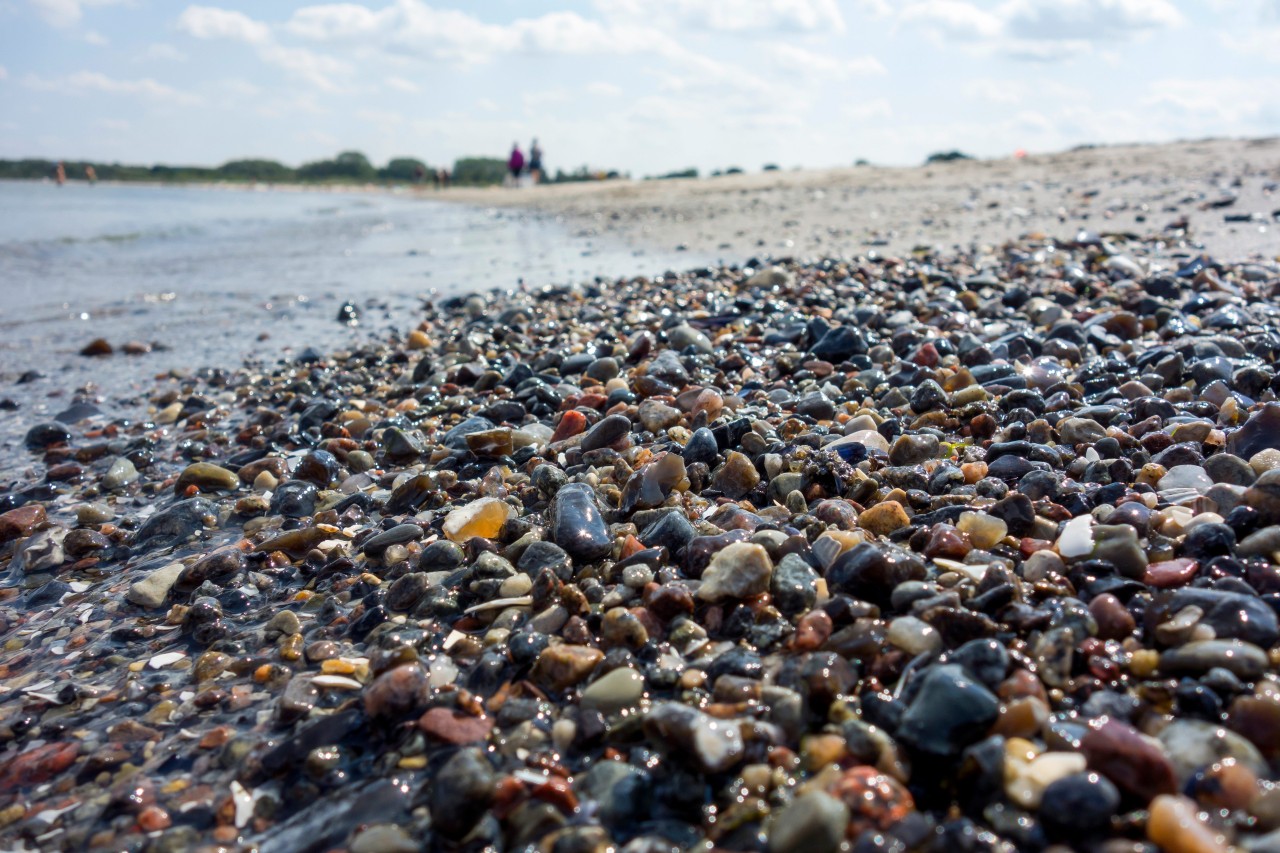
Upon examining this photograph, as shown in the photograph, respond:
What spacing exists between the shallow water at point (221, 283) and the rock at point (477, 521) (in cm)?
331

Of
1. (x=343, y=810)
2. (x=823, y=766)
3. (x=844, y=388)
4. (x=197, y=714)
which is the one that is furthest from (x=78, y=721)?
(x=844, y=388)

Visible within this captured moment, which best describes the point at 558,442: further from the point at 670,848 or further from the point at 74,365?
the point at 74,365

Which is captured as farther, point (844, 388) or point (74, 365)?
point (74, 365)

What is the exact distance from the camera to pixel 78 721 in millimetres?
2033

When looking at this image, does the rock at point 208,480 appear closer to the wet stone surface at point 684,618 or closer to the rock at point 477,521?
the wet stone surface at point 684,618

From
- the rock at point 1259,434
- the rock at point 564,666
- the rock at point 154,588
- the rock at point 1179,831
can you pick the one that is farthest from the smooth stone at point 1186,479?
the rock at point 154,588

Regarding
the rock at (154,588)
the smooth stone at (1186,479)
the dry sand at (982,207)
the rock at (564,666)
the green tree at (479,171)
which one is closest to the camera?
the rock at (564,666)

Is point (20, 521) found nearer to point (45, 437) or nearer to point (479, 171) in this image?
point (45, 437)

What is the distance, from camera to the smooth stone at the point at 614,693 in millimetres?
1831

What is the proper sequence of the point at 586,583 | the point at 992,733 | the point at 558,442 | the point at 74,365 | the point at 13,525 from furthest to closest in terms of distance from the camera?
1. the point at 74,365
2. the point at 558,442
3. the point at 13,525
4. the point at 586,583
5. the point at 992,733

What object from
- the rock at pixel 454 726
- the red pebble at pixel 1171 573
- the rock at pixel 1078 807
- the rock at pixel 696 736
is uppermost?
the red pebble at pixel 1171 573

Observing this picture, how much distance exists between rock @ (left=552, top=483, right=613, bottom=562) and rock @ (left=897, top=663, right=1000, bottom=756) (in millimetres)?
1101

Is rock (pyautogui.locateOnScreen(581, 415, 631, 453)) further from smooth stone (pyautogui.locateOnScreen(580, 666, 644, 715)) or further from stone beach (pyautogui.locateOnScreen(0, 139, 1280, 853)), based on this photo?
smooth stone (pyautogui.locateOnScreen(580, 666, 644, 715))

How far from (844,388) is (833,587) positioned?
6.56ft
